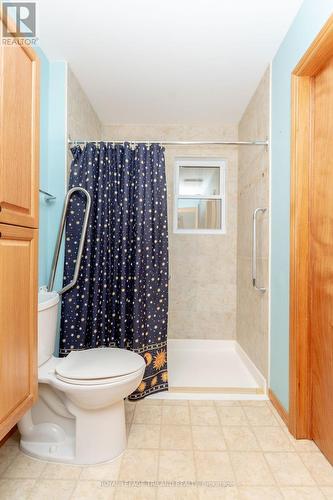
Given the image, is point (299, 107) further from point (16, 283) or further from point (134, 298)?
point (16, 283)

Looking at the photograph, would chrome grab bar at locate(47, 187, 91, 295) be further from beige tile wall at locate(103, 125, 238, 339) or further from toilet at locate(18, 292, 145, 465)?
beige tile wall at locate(103, 125, 238, 339)

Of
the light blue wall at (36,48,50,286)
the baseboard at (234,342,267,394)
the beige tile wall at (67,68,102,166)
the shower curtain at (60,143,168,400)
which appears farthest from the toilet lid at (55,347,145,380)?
the beige tile wall at (67,68,102,166)

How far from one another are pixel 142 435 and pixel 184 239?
1.86m

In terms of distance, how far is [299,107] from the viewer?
5.11 ft

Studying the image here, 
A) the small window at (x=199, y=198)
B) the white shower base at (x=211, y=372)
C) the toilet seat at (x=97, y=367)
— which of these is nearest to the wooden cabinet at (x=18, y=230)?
the toilet seat at (x=97, y=367)

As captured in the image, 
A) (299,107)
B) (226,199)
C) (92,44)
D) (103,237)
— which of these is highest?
(92,44)

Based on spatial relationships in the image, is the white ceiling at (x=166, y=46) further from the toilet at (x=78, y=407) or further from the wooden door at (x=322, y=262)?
the toilet at (x=78, y=407)

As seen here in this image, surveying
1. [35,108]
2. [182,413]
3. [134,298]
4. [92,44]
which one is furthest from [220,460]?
[92,44]

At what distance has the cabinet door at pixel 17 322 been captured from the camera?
98 centimetres

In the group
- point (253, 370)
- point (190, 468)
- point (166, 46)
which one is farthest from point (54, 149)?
point (253, 370)

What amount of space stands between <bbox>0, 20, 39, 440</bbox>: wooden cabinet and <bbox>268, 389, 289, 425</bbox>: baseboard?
1392mm

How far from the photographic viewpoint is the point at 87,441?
138 cm

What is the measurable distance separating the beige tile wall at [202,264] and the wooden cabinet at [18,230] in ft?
6.21

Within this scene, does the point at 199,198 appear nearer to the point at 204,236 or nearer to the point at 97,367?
the point at 204,236
